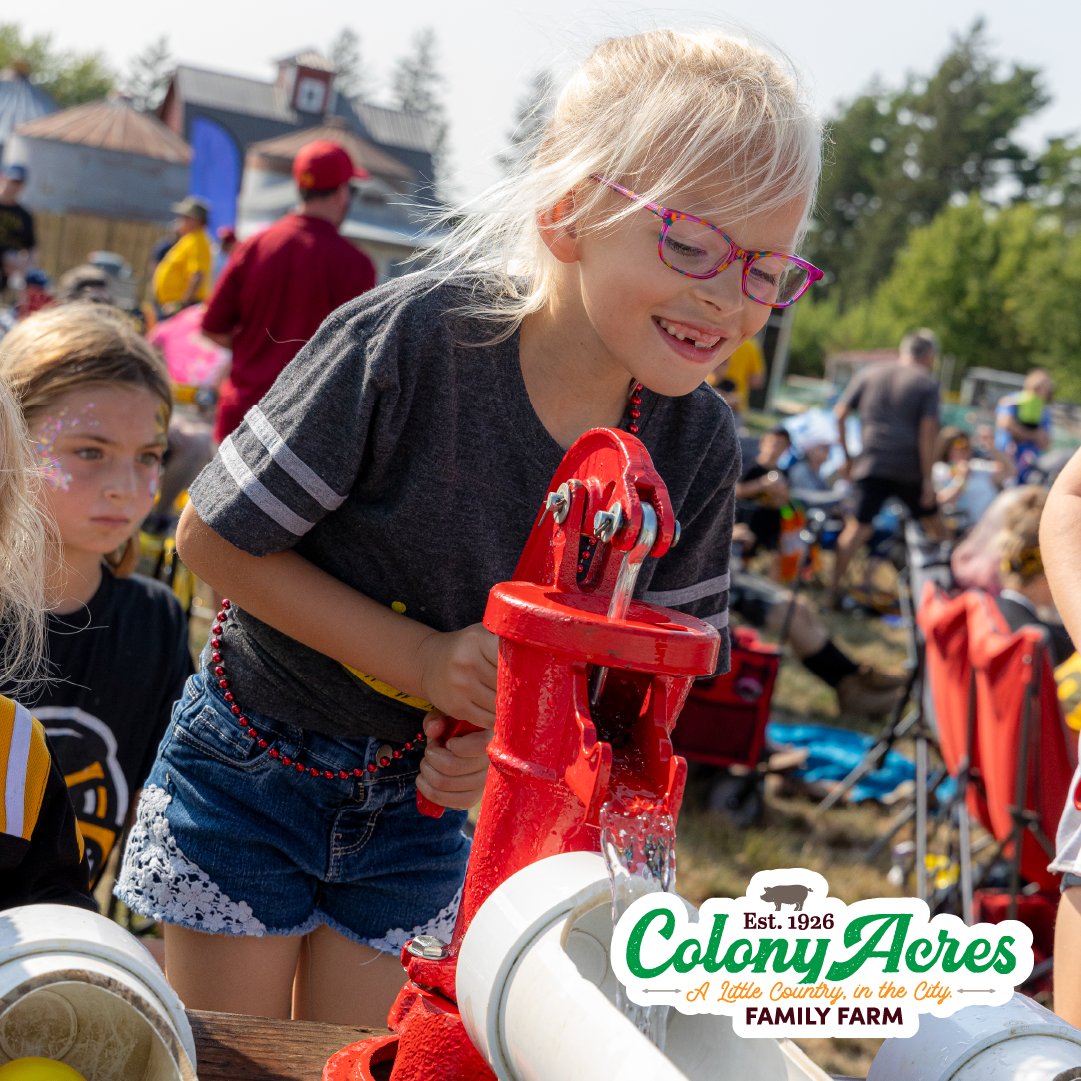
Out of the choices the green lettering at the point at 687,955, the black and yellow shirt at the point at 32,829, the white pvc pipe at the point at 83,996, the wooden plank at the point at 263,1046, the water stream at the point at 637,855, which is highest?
the water stream at the point at 637,855

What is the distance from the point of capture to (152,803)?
165cm

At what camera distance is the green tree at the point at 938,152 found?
191 ft

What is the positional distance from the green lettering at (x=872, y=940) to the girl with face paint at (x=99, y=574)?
1.52m

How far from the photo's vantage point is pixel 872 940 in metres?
0.87

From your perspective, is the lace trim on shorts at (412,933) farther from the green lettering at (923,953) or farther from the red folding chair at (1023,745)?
the red folding chair at (1023,745)

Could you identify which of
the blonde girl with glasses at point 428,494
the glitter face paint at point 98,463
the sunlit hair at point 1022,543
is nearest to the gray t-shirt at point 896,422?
the sunlit hair at point 1022,543

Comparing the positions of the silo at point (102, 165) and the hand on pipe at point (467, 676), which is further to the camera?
the silo at point (102, 165)

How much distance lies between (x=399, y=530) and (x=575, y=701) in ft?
2.09

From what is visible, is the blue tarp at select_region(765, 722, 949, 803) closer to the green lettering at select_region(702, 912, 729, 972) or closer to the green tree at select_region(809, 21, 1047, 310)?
the green lettering at select_region(702, 912, 729, 972)

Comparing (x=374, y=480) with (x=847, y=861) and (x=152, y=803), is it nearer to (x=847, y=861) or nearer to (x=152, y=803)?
(x=152, y=803)

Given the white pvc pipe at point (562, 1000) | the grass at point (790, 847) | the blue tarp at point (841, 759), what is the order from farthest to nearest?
the blue tarp at point (841, 759), the grass at point (790, 847), the white pvc pipe at point (562, 1000)

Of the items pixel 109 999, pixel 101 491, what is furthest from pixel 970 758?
pixel 109 999

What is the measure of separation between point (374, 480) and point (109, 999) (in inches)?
30.9

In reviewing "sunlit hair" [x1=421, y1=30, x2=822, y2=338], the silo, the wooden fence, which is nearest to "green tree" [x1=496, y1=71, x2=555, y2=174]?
"sunlit hair" [x1=421, y1=30, x2=822, y2=338]
